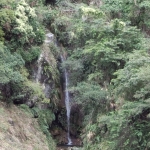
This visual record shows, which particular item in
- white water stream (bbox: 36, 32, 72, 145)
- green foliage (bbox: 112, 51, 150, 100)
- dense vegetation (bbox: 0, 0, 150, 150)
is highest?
green foliage (bbox: 112, 51, 150, 100)

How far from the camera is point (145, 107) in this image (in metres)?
10.5

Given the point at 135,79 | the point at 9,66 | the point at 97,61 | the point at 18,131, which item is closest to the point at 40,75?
the point at 97,61

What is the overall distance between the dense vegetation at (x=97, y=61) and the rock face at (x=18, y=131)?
0.82 m

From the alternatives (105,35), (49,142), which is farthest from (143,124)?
(105,35)

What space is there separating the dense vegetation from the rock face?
32.1 inches

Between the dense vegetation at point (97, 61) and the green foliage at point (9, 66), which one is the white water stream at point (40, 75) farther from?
the green foliage at point (9, 66)

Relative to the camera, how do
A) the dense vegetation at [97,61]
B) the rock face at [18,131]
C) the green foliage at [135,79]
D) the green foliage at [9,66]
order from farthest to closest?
the green foliage at [9,66], the rock face at [18,131], the dense vegetation at [97,61], the green foliage at [135,79]

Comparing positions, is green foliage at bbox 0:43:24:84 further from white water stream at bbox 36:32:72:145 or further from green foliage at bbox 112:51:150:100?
green foliage at bbox 112:51:150:100

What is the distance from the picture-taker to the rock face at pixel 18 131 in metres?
11.9

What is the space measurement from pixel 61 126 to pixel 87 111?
212cm

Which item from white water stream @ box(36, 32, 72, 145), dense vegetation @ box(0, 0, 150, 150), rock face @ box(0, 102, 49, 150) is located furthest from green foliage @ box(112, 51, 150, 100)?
white water stream @ box(36, 32, 72, 145)

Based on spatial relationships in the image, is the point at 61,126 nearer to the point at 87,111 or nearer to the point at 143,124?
the point at 87,111

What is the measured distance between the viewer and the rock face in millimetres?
11898

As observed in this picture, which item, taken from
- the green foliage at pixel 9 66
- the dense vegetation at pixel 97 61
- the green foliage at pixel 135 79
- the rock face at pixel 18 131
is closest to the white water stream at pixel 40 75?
the dense vegetation at pixel 97 61
